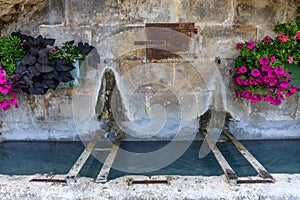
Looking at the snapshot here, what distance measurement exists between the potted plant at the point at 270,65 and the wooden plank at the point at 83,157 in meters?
1.32

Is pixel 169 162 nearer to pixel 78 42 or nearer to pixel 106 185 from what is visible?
pixel 106 185

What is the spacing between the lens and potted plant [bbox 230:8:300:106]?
2.23 metres

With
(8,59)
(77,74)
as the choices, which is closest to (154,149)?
(77,74)

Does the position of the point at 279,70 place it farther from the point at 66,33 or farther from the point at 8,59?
the point at 8,59

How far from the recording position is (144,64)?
8.48ft

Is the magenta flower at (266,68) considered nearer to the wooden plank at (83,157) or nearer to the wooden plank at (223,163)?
the wooden plank at (223,163)

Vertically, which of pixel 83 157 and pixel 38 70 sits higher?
pixel 38 70

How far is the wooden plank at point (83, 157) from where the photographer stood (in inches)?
69.8

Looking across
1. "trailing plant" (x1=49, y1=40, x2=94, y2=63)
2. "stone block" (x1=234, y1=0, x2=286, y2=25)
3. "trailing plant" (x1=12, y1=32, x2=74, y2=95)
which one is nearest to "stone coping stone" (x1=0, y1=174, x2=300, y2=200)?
"trailing plant" (x1=12, y1=32, x2=74, y2=95)

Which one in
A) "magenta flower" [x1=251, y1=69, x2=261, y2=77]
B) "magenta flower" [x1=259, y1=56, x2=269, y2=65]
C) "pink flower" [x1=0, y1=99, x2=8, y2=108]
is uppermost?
"magenta flower" [x1=259, y1=56, x2=269, y2=65]

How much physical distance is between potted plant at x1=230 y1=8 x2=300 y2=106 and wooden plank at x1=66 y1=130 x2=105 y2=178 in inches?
51.9

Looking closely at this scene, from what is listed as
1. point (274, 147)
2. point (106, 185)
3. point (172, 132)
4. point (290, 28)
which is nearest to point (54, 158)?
point (106, 185)

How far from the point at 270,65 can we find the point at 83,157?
5.22 feet

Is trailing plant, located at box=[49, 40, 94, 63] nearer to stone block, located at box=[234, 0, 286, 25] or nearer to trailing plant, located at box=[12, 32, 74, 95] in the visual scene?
trailing plant, located at box=[12, 32, 74, 95]
